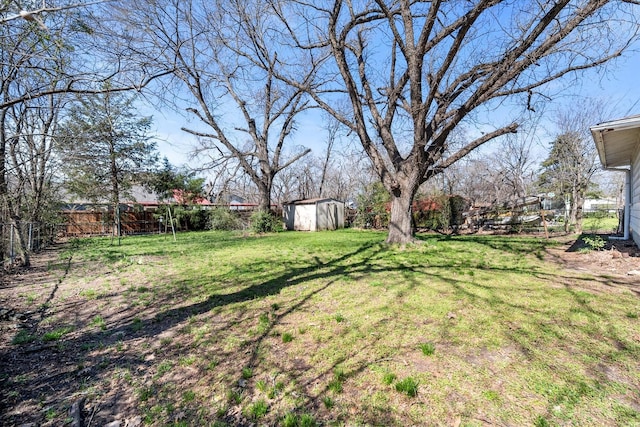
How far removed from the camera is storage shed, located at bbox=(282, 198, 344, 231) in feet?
57.2

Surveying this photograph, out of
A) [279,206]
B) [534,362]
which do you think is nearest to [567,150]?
[279,206]

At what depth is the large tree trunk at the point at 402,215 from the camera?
323 inches

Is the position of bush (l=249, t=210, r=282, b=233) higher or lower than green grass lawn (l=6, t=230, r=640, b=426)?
higher

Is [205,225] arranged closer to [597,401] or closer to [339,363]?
[339,363]

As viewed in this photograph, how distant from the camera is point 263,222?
1559cm

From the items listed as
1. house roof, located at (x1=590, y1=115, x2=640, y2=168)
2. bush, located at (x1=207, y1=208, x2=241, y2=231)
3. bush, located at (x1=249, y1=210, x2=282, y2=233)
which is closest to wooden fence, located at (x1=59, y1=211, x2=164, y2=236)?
bush, located at (x1=207, y1=208, x2=241, y2=231)

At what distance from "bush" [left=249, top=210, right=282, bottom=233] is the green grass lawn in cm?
1001

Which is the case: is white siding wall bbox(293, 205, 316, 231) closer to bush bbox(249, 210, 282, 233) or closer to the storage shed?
the storage shed

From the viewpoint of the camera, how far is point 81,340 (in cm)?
315

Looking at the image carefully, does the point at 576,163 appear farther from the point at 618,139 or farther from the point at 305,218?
the point at 305,218

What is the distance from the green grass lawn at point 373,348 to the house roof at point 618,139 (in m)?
2.59

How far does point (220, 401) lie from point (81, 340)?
2135mm

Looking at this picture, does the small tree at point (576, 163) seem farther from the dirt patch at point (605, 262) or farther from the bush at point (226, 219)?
the bush at point (226, 219)

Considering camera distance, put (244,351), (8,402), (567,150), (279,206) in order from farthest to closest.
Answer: (279,206), (567,150), (244,351), (8,402)
